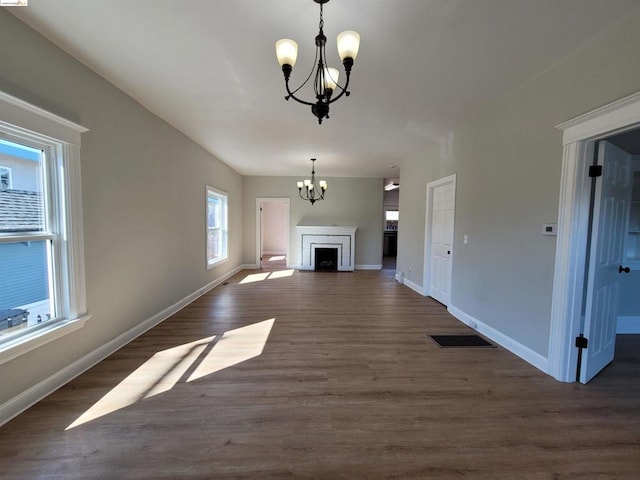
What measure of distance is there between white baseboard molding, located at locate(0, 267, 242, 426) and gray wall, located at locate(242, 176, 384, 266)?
14.2 feet

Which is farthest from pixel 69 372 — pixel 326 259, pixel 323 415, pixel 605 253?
pixel 326 259

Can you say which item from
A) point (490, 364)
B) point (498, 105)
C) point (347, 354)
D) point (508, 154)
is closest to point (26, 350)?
point (347, 354)

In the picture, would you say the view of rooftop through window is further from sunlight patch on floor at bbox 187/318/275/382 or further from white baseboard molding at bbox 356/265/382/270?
white baseboard molding at bbox 356/265/382/270

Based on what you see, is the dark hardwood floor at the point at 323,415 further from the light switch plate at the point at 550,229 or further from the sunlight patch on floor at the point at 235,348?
the light switch plate at the point at 550,229

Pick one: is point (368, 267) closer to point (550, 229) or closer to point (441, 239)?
point (441, 239)

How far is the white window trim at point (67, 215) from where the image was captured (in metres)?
1.92

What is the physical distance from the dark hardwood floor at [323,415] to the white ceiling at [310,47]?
264 cm

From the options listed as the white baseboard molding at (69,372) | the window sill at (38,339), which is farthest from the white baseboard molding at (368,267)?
the window sill at (38,339)

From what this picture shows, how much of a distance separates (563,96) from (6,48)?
160 inches

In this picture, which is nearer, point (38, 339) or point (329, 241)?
point (38, 339)

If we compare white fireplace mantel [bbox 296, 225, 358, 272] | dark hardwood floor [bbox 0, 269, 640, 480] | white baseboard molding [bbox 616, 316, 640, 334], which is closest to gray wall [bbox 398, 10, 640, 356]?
dark hardwood floor [bbox 0, 269, 640, 480]

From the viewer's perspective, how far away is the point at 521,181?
2.75 meters

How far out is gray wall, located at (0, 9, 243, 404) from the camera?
1932mm

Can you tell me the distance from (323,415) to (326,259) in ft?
19.5
